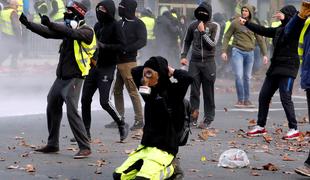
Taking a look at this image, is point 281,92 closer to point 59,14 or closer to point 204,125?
point 204,125

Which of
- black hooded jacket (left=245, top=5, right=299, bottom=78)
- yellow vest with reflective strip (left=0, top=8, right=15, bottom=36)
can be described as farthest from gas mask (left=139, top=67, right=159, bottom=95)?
yellow vest with reflective strip (left=0, top=8, right=15, bottom=36)

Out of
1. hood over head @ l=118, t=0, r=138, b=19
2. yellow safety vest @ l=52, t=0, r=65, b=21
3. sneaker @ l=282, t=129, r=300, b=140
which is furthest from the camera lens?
yellow safety vest @ l=52, t=0, r=65, b=21

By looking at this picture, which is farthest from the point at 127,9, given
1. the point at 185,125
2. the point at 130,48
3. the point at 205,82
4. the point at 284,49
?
the point at 185,125

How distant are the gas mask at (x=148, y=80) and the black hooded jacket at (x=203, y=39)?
4783 mm

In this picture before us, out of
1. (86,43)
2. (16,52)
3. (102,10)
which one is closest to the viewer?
(86,43)

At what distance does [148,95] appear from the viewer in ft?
23.3

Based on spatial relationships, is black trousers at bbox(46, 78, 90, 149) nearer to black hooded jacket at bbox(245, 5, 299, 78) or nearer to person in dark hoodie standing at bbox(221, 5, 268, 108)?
black hooded jacket at bbox(245, 5, 299, 78)

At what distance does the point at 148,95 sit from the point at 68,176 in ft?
4.89

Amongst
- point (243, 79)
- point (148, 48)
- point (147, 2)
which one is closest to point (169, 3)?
point (147, 2)

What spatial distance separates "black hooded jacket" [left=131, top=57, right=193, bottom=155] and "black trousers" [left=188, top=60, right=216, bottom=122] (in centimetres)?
471

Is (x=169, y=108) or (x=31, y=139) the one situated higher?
(x=169, y=108)

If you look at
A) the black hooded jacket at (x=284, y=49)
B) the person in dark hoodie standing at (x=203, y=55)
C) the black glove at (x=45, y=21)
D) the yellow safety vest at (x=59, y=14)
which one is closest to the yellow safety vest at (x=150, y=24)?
the yellow safety vest at (x=59, y=14)

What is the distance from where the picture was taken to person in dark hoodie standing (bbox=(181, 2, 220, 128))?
11.8m

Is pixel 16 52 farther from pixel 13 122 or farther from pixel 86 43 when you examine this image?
pixel 86 43
